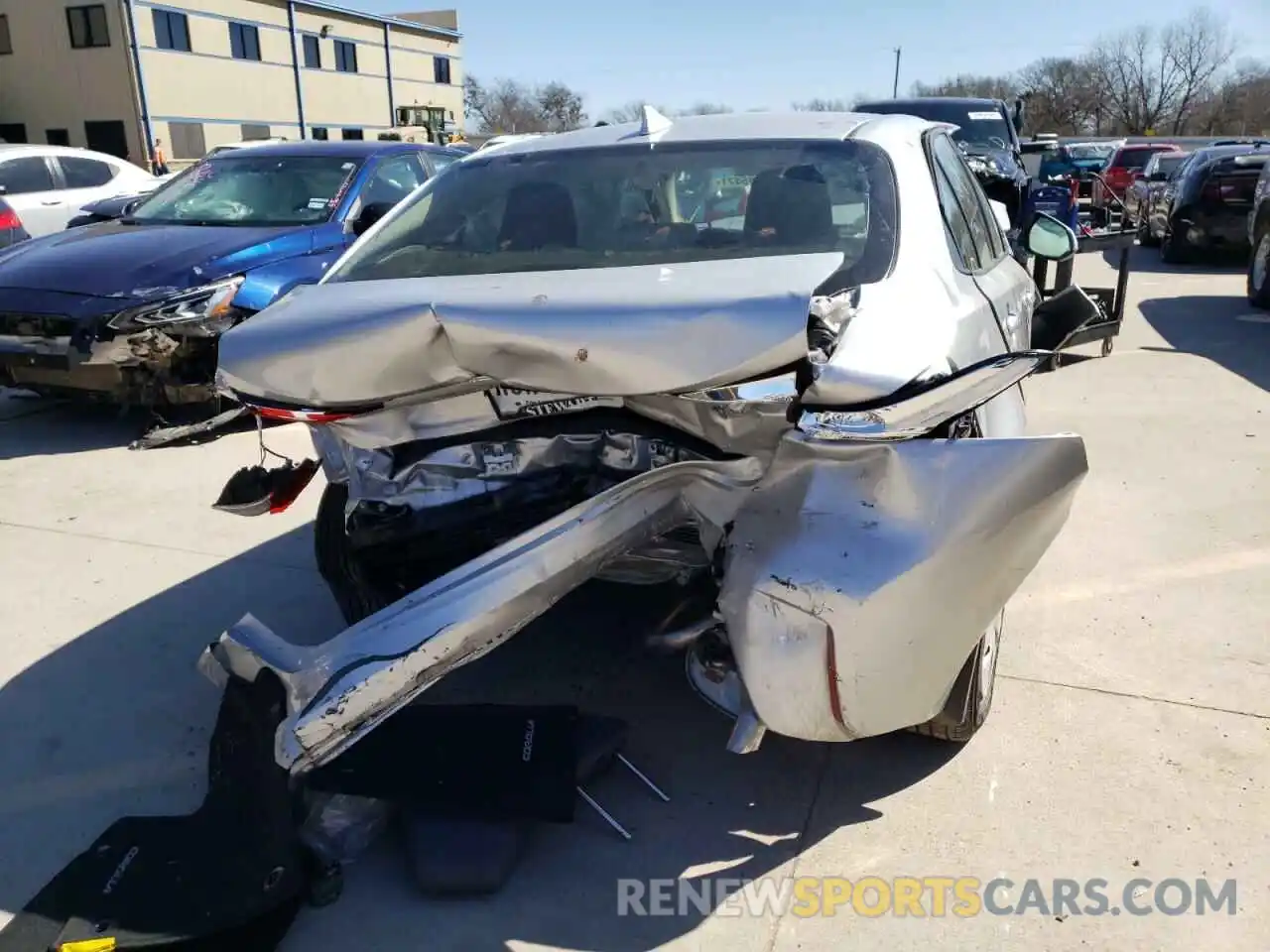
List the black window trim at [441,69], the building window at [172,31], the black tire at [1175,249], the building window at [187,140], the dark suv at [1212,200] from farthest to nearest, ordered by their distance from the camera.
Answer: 1. the black window trim at [441,69]
2. the building window at [187,140]
3. the building window at [172,31]
4. the black tire at [1175,249]
5. the dark suv at [1212,200]

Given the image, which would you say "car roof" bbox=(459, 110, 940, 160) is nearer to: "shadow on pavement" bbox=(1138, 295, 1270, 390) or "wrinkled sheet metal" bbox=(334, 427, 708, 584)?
"wrinkled sheet metal" bbox=(334, 427, 708, 584)

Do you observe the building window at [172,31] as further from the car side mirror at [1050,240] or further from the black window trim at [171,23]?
the car side mirror at [1050,240]

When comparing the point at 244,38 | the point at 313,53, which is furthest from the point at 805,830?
the point at 313,53


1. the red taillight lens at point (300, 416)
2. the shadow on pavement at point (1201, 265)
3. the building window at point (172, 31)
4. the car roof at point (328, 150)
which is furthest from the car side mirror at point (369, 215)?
the building window at point (172, 31)

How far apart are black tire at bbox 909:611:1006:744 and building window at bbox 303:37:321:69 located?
4575 cm

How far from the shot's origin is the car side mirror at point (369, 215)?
241 inches

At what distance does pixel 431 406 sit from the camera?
9.18 ft

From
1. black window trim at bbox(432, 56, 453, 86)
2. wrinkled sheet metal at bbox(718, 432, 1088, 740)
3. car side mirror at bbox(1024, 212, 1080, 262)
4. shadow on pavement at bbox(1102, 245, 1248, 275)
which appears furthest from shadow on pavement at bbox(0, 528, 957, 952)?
black window trim at bbox(432, 56, 453, 86)

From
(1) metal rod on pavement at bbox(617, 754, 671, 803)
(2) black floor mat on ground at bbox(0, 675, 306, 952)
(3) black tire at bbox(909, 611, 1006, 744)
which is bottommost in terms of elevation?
(1) metal rod on pavement at bbox(617, 754, 671, 803)

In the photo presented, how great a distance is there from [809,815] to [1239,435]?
4.37 m

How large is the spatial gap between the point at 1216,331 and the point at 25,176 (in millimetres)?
12018

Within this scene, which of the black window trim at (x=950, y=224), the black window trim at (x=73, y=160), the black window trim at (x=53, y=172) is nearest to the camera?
the black window trim at (x=950, y=224)

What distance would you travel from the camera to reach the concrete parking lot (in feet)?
8.03

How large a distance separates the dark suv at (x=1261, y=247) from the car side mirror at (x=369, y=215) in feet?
25.9
